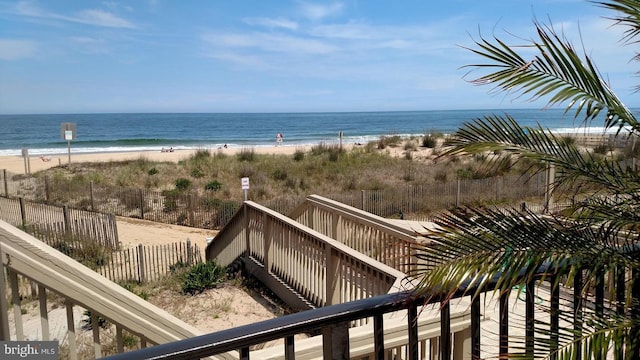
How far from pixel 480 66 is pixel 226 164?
74.5 ft

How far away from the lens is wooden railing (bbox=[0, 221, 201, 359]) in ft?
5.83

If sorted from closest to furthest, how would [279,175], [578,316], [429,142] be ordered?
[578,316], [279,175], [429,142]

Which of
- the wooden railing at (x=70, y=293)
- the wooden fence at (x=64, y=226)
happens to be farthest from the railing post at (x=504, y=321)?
the wooden fence at (x=64, y=226)

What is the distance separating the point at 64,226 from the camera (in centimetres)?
1052

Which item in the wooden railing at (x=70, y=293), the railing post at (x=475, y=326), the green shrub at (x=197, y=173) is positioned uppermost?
the wooden railing at (x=70, y=293)

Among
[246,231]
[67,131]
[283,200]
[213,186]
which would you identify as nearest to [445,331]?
[246,231]

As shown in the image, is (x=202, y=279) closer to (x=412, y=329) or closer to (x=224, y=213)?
(x=412, y=329)

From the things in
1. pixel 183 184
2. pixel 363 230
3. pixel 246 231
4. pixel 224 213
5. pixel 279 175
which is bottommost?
pixel 224 213

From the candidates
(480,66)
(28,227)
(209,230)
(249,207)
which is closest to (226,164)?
(209,230)

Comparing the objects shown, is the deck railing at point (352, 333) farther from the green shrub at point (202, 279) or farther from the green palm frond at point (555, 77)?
Answer: the green shrub at point (202, 279)

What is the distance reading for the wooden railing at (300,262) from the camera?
15.0ft

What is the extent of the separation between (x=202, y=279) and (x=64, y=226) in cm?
457

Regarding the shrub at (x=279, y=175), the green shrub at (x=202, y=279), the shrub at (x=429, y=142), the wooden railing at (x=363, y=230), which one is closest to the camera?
the wooden railing at (x=363, y=230)

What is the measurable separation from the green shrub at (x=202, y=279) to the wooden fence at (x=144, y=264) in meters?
1.65
